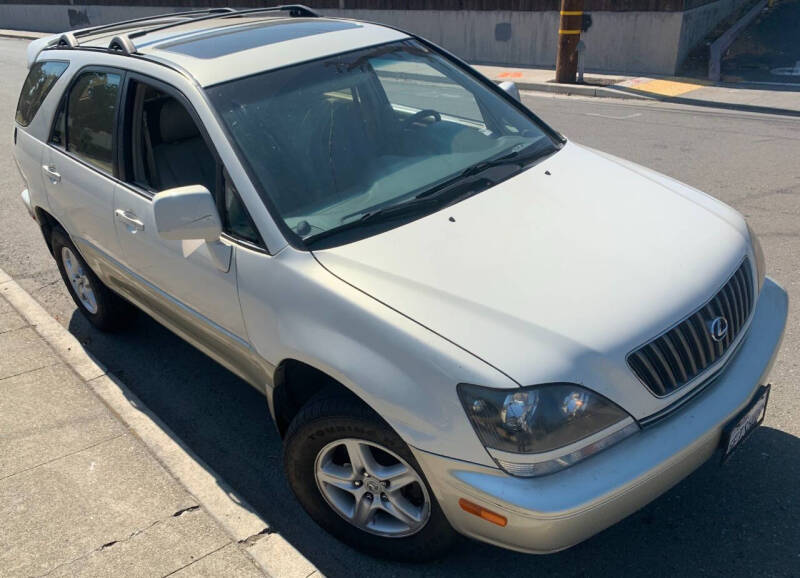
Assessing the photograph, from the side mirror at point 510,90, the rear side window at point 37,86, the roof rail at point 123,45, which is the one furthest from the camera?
the rear side window at point 37,86

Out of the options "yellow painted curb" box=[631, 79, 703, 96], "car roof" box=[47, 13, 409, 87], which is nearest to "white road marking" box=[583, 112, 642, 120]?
Answer: "yellow painted curb" box=[631, 79, 703, 96]

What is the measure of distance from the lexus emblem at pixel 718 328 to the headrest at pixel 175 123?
2334 mm

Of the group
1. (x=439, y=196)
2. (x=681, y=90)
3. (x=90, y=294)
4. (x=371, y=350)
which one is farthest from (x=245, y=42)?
(x=681, y=90)

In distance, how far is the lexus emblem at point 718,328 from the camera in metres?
2.59

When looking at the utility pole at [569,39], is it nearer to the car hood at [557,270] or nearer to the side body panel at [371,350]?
the car hood at [557,270]

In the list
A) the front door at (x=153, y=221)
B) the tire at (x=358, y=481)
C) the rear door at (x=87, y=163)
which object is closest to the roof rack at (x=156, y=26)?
the rear door at (x=87, y=163)

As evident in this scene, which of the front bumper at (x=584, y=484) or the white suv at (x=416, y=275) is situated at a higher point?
the white suv at (x=416, y=275)

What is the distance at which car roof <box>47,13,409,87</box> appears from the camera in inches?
130

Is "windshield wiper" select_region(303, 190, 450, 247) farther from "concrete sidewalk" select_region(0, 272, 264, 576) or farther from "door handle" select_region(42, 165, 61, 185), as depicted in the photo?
"door handle" select_region(42, 165, 61, 185)

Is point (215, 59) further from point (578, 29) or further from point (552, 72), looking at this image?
point (552, 72)

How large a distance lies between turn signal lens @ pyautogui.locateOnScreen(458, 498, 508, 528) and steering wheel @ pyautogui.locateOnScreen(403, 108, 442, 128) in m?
1.99

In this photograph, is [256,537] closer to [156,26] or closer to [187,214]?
[187,214]

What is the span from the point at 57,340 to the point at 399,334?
321 centimetres

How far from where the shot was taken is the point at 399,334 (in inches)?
94.3
